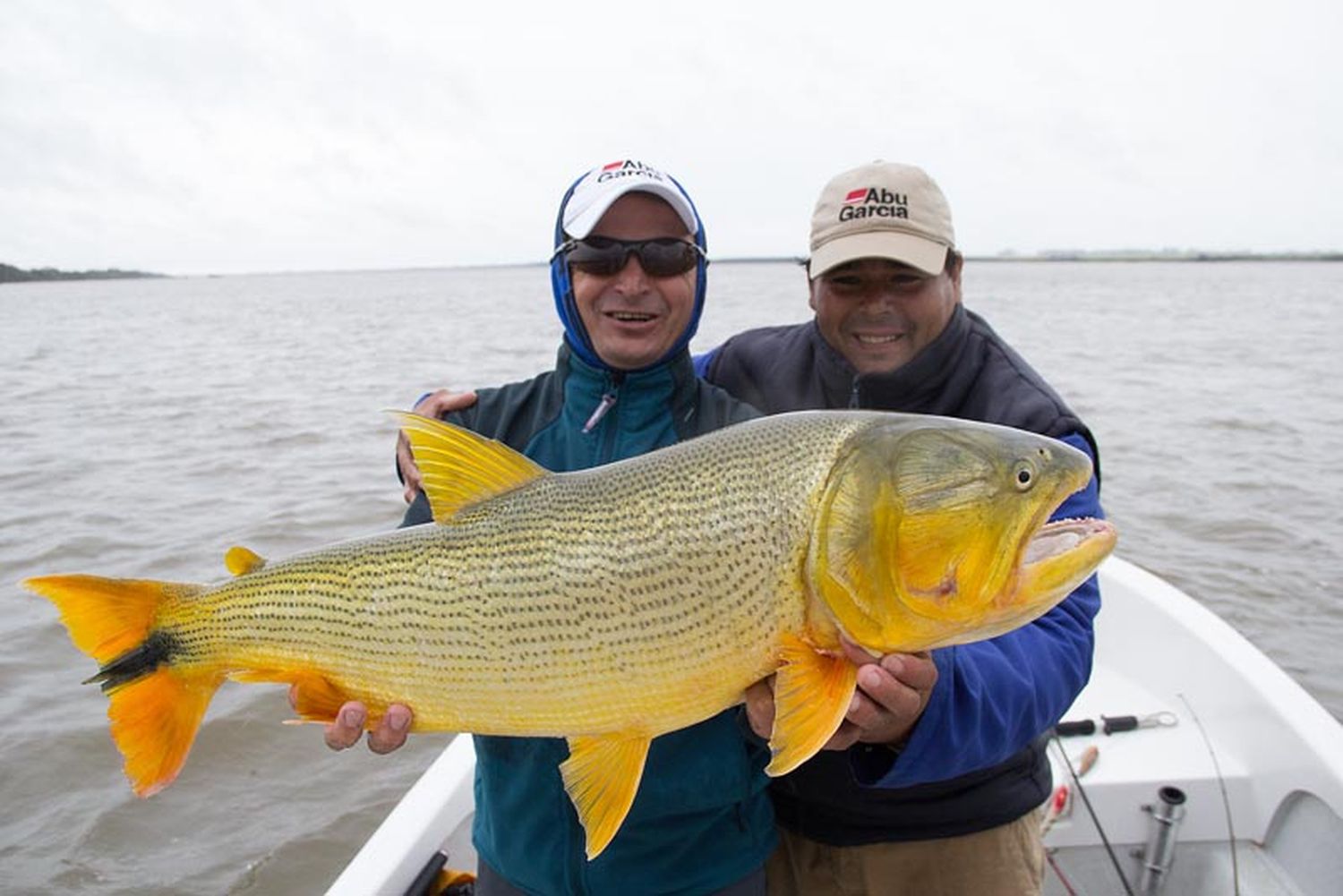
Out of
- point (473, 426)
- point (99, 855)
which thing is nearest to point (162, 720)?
point (473, 426)

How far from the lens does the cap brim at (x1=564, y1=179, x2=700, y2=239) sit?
3.21 m

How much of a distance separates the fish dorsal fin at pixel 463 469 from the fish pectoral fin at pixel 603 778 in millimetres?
823

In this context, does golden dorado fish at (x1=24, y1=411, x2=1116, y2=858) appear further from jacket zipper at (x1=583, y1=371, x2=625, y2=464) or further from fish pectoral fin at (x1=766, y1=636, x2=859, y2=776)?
jacket zipper at (x1=583, y1=371, x2=625, y2=464)

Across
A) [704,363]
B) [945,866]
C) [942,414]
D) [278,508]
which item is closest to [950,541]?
[942,414]

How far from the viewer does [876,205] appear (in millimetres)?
3709

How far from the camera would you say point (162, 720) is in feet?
9.71

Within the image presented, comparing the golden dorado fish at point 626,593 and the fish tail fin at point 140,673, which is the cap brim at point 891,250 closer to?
the golden dorado fish at point 626,593

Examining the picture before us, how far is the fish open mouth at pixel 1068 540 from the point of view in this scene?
227 centimetres

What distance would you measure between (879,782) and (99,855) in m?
6.03

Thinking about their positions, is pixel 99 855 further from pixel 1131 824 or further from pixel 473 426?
pixel 1131 824

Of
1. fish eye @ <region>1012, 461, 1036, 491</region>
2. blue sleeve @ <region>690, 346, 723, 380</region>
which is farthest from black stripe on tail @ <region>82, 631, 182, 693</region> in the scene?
fish eye @ <region>1012, 461, 1036, 491</region>

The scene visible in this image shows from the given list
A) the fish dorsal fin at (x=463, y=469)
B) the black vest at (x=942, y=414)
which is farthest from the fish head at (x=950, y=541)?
the fish dorsal fin at (x=463, y=469)

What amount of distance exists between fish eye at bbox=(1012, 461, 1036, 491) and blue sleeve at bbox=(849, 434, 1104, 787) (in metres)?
0.58

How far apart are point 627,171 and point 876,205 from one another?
108 cm
